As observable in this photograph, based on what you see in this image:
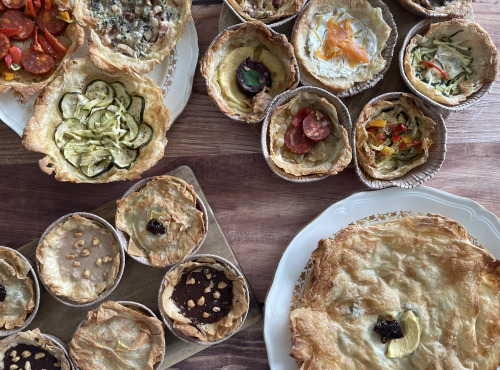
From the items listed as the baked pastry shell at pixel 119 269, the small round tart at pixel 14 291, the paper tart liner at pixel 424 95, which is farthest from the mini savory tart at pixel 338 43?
the small round tart at pixel 14 291

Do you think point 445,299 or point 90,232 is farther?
point 90,232

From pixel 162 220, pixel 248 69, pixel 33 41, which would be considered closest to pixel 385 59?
pixel 248 69

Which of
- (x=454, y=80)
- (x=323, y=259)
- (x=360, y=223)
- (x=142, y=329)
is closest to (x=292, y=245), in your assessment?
(x=323, y=259)

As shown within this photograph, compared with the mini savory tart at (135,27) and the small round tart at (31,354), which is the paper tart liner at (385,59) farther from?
the small round tart at (31,354)

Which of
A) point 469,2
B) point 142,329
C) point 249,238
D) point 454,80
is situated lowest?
point 142,329

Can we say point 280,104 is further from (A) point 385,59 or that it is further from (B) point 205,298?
(B) point 205,298

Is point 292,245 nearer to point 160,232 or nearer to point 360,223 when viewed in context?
point 360,223

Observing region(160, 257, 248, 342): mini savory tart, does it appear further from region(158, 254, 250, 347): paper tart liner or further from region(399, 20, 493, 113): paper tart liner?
region(399, 20, 493, 113): paper tart liner
